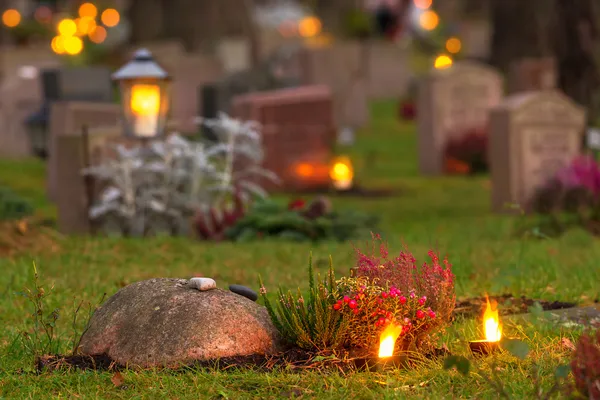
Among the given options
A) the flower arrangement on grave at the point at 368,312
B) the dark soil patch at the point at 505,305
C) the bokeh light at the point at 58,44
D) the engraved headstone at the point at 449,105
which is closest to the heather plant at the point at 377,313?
the flower arrangement on grave at the point at 368,312

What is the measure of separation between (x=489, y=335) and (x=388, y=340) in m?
0.57

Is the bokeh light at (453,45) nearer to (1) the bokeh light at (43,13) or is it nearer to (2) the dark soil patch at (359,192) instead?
(1) the bokeh light at (43,13)

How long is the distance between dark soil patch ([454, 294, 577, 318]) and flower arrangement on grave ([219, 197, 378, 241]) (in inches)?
147

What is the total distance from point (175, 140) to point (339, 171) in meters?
5.90

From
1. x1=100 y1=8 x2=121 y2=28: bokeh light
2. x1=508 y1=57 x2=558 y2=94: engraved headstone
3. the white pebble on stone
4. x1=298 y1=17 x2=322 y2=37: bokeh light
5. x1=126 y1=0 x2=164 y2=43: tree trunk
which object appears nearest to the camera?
the white pebble on stone

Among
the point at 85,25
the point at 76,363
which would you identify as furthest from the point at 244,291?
the point at 85,25

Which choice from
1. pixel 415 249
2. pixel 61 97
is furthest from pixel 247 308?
pixel 61 97

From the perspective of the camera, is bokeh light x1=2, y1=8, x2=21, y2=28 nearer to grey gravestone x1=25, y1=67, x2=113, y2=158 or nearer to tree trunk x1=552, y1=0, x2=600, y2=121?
grey gravestone x1=25, y1=67, x2=113, y2=158

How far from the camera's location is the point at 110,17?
190 ft

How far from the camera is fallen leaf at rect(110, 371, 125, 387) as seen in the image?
540cm

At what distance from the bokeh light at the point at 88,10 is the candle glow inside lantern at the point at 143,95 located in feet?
139

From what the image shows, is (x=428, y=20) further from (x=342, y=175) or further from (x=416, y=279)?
(x=416, y=279)

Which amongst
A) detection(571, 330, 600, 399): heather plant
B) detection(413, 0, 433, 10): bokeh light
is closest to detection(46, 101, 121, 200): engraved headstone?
detection(571, 330, 600, 399): heather plant

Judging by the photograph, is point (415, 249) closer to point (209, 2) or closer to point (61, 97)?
point (61, 97)
